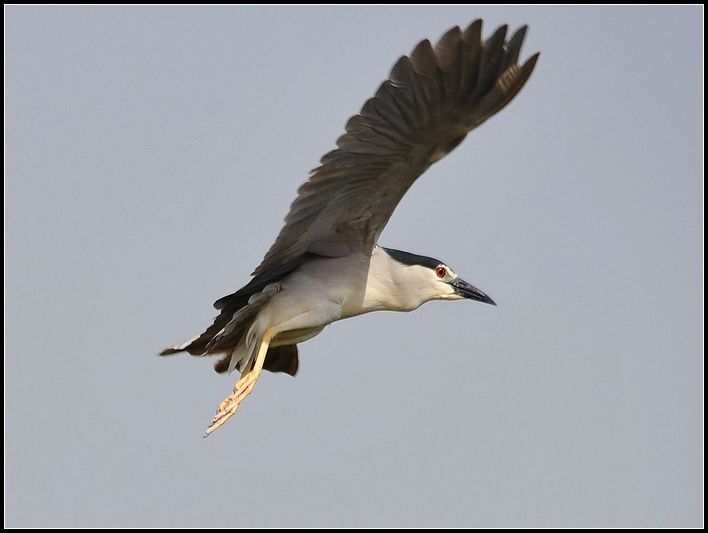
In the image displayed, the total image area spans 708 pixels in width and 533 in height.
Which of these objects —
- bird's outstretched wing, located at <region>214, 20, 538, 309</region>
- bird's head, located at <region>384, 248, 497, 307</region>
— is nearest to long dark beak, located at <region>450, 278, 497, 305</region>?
bird's head, located at <region>384, 248, 497, 307</region>

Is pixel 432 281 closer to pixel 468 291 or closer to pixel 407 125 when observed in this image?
pixel 468 291

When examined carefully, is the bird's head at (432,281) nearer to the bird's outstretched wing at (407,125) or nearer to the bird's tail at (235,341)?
the bird's outstretched wing at (407,125)

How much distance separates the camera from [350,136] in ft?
25.0

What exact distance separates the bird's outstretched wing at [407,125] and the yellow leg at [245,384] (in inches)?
25.3

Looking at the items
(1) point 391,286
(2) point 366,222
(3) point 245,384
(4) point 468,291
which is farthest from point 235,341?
(4) point 468,291

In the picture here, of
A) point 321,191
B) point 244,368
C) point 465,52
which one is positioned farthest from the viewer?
point 244,368

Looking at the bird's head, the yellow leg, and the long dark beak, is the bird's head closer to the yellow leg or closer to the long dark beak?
the long dark beak

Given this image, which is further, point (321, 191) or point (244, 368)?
point (244, 368)

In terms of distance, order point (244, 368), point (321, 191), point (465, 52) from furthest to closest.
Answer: point (244, 368), point (321, 191), point (465, 52)

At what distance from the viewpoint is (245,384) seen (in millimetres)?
8352

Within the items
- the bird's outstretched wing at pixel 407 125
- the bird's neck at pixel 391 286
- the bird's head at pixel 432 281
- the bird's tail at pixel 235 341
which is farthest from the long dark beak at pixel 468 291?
the bird's tail at pixel 235 341

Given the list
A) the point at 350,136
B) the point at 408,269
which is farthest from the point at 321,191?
the point at 408,269

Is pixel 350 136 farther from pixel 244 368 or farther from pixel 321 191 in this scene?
pixel 244 368

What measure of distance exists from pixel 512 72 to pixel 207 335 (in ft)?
9.18
